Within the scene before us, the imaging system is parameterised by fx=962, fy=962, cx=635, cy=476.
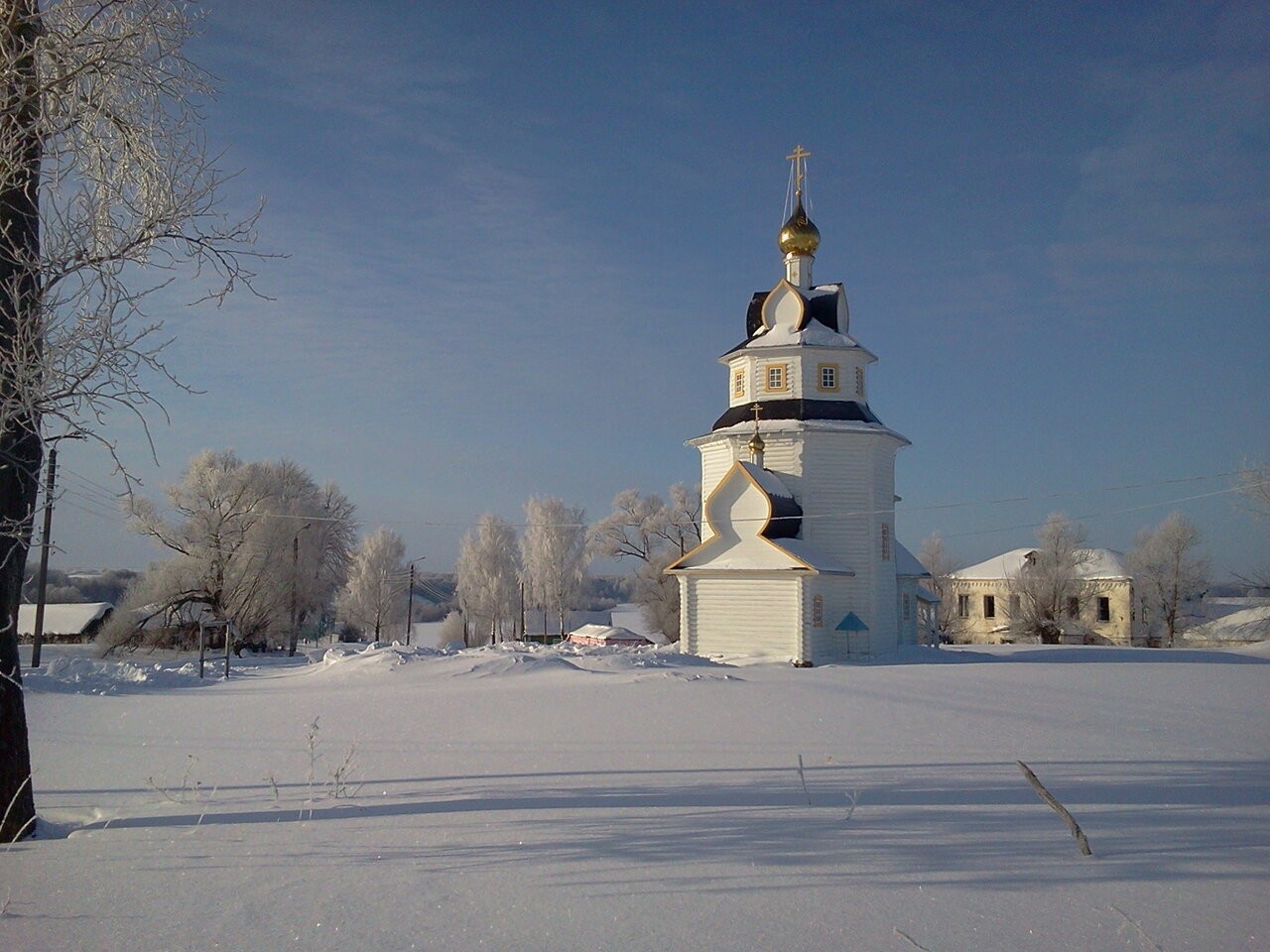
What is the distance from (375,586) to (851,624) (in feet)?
119

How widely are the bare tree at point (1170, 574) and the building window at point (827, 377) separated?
1185 inches

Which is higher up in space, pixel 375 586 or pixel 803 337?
pixel 803 337

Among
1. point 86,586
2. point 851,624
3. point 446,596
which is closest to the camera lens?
point 851,624

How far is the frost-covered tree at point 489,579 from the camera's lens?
2340 inches

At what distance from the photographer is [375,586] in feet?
184

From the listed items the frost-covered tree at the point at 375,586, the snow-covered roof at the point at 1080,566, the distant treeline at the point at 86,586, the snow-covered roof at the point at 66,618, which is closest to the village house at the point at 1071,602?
the snow-covered roof at the point at 1080,566

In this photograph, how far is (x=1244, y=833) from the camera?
6.59 meters

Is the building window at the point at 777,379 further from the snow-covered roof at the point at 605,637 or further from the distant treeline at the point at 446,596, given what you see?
the distant treeline at the point at 446,596

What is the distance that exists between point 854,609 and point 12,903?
24182 millimetres

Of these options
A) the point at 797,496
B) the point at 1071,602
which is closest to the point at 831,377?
the point at 797,496

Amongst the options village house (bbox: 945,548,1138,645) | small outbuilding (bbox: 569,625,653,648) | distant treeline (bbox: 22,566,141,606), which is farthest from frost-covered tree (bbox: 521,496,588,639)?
distant treeline (bbox: 22,566,141,606)

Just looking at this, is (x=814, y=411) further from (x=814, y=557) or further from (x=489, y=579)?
(x=489, y=579)

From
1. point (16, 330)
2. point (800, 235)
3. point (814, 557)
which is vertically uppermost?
point (800, 235)

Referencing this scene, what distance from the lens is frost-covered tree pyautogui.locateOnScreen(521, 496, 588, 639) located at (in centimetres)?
6025
